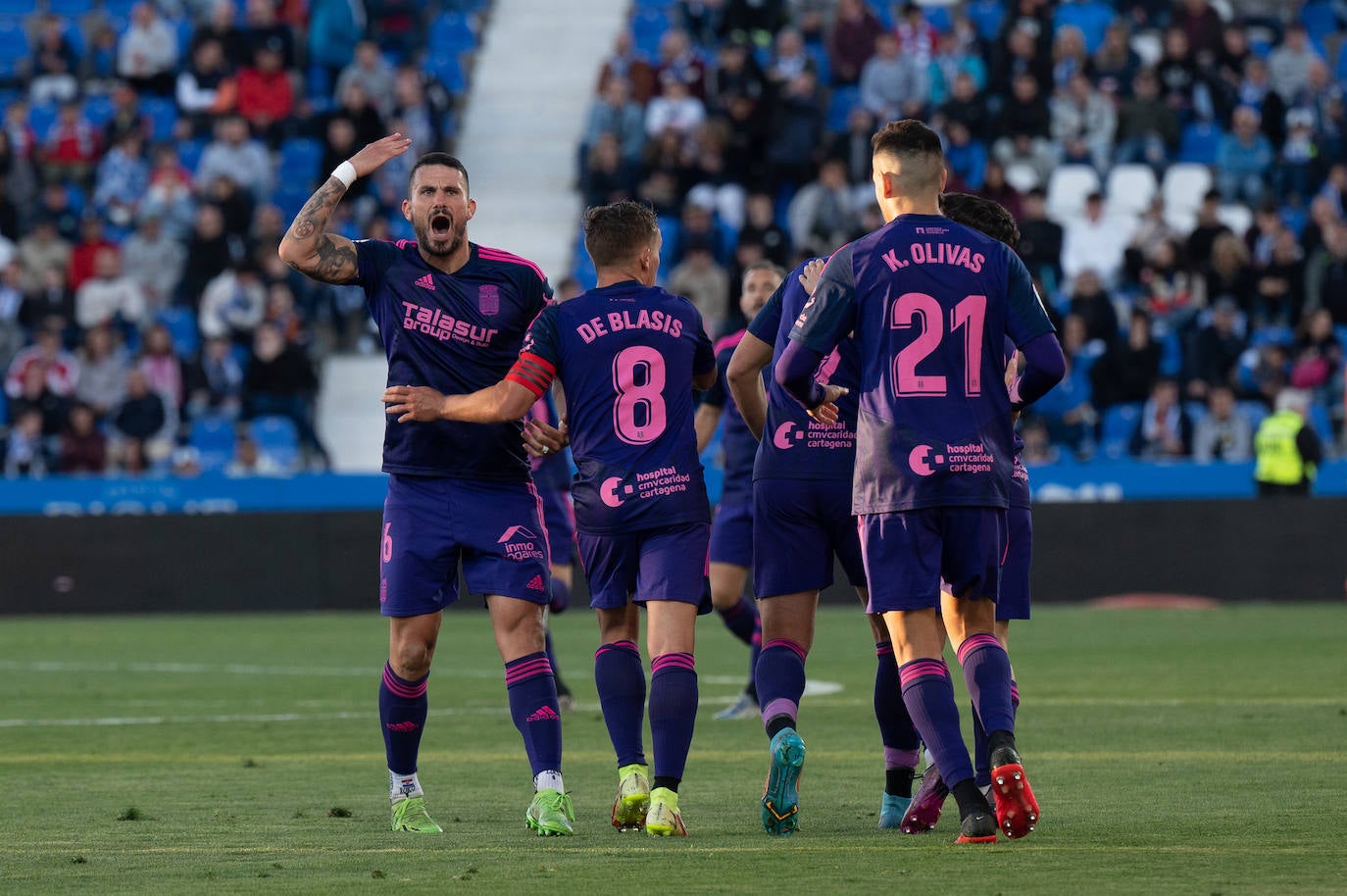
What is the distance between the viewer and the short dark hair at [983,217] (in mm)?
7520

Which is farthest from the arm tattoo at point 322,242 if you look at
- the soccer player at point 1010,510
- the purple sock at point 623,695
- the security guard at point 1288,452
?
the security guard at point 1288,452

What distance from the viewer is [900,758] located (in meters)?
7.40

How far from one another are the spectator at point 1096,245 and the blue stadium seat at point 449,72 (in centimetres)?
885

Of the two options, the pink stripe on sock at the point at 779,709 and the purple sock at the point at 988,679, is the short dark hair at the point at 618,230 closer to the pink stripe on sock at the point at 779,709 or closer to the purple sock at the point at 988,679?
the pink stripe on sock at the point at 779,709

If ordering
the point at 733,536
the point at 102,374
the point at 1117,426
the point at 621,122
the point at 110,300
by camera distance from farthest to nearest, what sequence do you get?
the point at 621,122 → the point at 110,300 → the point at 102,374 → the point at 1117,426 → the point at 733,536

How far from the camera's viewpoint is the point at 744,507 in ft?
36.9

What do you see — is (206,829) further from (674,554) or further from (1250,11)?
(1250,11)

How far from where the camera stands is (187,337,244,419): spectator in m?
22.5

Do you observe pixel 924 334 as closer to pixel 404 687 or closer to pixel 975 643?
pixel 975 643

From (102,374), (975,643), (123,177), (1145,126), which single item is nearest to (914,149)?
(975,643)

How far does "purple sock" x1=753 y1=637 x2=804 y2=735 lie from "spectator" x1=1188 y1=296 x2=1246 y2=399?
1472 centimetres

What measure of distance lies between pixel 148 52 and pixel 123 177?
219 centimetres

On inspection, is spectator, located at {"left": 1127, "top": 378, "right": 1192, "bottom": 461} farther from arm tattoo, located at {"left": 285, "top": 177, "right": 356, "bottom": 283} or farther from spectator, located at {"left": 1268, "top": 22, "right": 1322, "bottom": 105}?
arm tattoo, located at {"left": 285, "top": 177, "right": 356, "bottom": 283}

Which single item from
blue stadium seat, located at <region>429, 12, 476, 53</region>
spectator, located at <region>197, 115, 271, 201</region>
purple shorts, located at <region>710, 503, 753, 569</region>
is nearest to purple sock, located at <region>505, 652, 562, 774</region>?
purple shorts, located at <region>710, 503, 753, 569</region>
